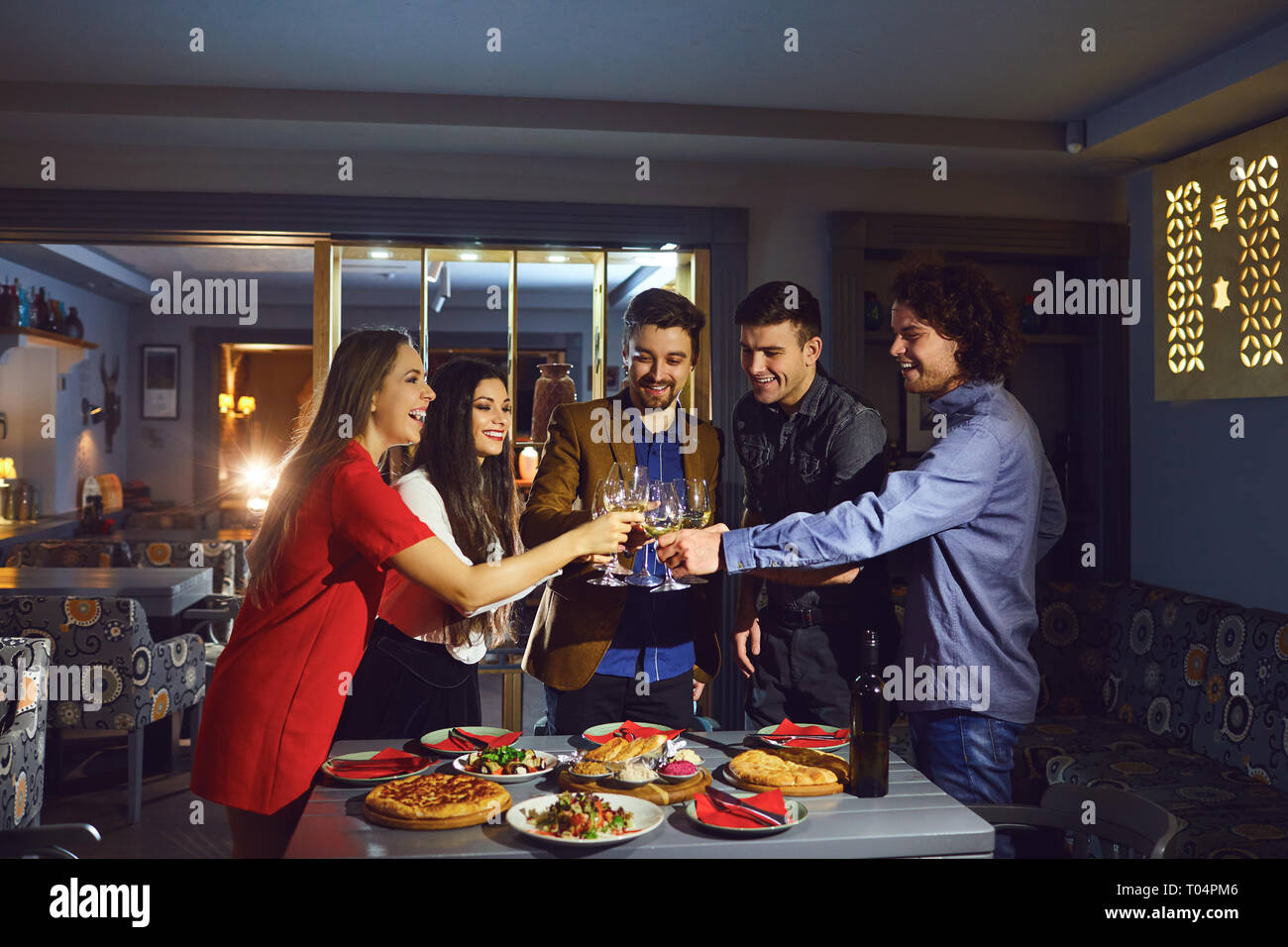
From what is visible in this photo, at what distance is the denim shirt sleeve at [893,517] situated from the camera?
1905 mm

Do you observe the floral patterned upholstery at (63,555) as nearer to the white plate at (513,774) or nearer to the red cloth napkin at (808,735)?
the white plate at (513,774)

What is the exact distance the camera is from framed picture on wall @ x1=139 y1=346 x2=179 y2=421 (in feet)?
31.3

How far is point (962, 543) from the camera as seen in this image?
1942mm

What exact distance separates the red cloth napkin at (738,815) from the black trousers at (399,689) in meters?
0.86

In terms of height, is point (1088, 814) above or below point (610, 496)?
below

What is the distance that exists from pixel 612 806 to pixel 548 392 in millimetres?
2853

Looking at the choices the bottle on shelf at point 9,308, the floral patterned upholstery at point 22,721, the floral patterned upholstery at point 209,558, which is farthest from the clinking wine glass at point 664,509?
the bottle on shelf at point 9,308

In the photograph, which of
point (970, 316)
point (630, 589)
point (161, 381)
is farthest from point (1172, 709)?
point (161, 381)

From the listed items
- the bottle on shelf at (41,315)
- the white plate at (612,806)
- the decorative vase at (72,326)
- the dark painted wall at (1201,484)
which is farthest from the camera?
the decorative vase at (72,326)

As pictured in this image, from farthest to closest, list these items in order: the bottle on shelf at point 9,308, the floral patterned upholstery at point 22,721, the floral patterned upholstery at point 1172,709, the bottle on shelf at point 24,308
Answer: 1. the bottle on shelf at point 24,308
2. the bottle on shelf at point 9,308
3. the floral patterned upholstery at point 1172,709
4. the floral patterned upholstery at point 22,721

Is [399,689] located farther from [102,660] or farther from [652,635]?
[102,660]
